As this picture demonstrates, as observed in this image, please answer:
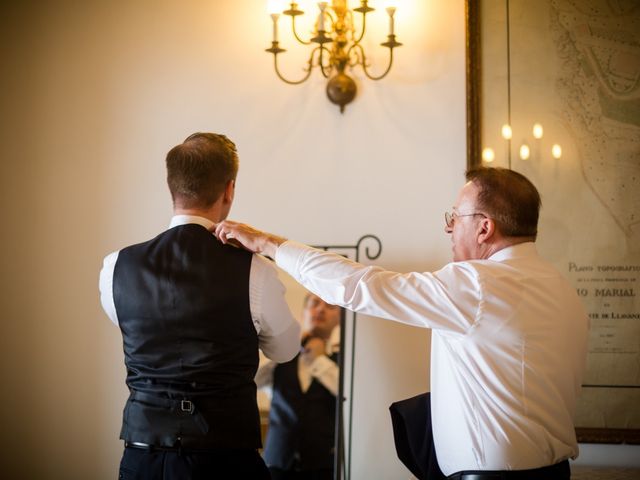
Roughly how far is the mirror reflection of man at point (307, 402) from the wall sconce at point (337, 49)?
0.84 m

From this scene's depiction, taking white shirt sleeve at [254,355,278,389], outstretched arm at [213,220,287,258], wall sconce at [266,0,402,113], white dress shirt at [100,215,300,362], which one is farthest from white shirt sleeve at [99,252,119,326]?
wall sconce at [266,0,402,113]

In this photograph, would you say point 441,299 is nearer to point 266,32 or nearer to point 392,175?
point 392,175

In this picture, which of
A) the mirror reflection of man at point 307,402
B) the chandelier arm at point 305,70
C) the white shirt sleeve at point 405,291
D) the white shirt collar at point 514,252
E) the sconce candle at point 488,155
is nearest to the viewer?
the white shirt sleeve at point 405,291

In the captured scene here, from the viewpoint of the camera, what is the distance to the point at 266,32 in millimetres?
3074

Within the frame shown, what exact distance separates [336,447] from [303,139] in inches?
47.5

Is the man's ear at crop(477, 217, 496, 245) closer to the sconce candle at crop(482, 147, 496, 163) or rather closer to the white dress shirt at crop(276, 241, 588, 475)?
the white dress shirt at crop(276, 241, 588, 475)

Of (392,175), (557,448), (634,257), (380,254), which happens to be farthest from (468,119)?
(557,448)

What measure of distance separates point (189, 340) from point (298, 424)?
3.60 ft

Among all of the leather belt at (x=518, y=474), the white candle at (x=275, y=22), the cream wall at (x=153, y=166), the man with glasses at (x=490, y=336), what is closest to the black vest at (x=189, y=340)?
the man with glasses at (x=490, y=336)

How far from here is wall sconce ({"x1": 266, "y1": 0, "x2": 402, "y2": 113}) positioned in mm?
2900

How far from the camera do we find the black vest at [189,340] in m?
1.84

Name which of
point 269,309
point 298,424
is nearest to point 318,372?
point 298,424

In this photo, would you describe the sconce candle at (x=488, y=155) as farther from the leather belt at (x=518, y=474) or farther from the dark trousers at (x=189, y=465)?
the dark trousers at (x=189, y=465)

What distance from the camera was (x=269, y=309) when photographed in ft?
6.33
